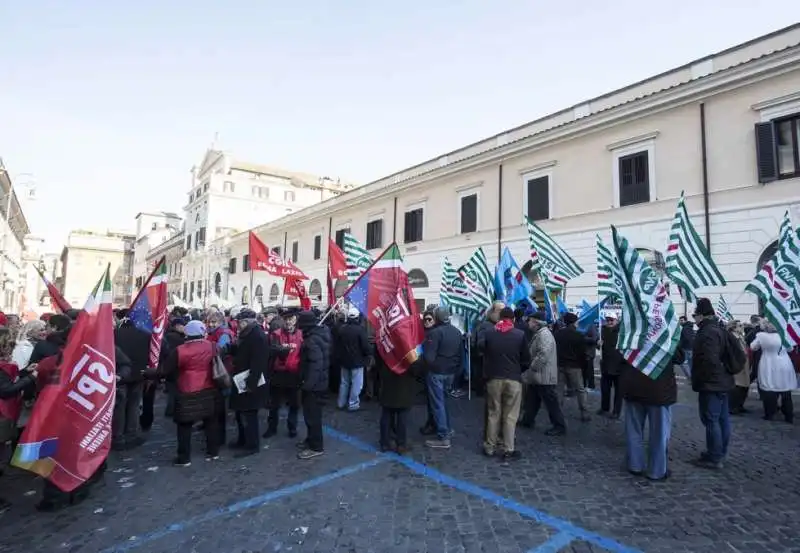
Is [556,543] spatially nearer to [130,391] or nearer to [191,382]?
[191,382]

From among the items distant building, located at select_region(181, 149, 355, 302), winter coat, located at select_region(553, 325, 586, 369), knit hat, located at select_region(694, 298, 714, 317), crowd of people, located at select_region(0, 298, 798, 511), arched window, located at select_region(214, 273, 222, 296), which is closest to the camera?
crowd of people, located at select_region(0, 298, 798, 511)

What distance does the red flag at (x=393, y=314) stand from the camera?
18.2 feet

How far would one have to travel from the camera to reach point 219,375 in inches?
205

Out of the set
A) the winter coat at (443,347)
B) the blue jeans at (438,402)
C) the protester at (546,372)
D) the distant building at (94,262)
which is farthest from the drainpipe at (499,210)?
the distant building at (94,262)

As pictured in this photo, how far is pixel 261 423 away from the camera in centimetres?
718

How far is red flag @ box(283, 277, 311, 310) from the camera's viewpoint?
11.2 meters

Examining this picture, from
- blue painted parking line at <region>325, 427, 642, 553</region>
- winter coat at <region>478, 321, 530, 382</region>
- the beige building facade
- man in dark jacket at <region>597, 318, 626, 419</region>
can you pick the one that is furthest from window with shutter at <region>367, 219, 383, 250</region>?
blue painted parking line at <region>325, 427, 642, 553</region>

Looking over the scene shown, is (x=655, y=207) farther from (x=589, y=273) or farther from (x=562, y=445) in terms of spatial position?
(x=562, y=445)

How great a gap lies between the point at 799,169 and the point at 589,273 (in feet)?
19.9

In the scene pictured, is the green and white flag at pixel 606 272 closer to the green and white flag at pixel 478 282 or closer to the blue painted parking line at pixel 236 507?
the green and white flag at pixel 478 282

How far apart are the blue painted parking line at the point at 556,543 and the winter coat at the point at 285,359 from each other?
12.0ft

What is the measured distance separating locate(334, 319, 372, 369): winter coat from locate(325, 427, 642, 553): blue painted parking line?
2.00 meters

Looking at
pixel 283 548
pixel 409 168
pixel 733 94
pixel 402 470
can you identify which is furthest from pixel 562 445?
pixel 409 168

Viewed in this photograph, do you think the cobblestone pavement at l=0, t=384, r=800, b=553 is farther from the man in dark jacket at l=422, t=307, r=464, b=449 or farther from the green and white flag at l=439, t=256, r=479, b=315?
the green and white flag at l=439, t=256, r=479, b=315
